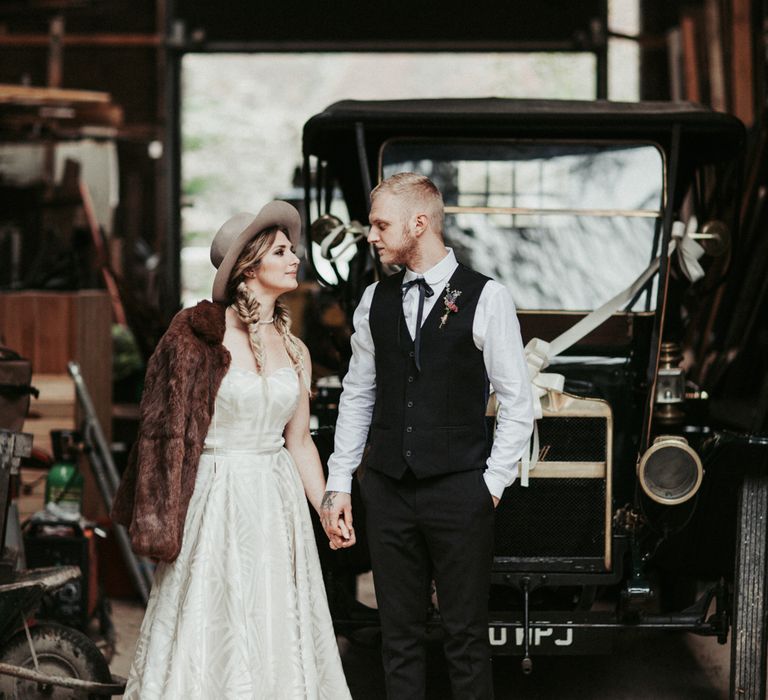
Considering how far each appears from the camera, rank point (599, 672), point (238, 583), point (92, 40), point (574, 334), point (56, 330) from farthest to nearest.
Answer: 1. point (92, 40)
2. point (56, 330)
3. point (599, 672)
4. point (574, 334)
5. point (238, 583)

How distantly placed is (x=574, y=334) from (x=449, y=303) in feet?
4.13

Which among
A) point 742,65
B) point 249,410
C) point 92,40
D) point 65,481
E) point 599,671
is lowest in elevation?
point 599,671

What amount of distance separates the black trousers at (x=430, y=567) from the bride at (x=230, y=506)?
0.52ft

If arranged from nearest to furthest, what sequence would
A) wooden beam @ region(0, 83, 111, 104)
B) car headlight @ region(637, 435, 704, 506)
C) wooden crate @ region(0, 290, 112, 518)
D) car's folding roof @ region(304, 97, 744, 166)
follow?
car headlight @ region(637, 435, 704, 506)
car's folding roof @ region(304, 97, 744, 166)
wooden crate @ region(0, 290, 112, 518)
wooden beam @ region(0, 83, 111, 104)

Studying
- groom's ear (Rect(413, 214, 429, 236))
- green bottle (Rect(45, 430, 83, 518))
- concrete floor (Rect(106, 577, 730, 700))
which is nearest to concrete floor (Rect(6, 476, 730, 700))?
concrete floor (Rect(106, 577, 730, 700))

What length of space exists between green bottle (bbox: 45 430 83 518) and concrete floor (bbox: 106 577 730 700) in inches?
27.3

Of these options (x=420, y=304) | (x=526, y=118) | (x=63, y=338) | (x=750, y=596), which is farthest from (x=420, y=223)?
(x=63, y=338)

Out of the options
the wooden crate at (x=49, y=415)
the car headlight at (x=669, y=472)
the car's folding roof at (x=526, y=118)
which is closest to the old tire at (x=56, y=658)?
the car headlight at (x=669, y=472)

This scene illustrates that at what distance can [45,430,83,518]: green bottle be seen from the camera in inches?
250

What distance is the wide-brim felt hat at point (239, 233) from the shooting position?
410 cm

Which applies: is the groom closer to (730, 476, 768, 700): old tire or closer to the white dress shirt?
the white dress shirt

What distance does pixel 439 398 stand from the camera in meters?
3.95

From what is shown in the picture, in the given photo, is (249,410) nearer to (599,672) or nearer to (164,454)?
(164,454)

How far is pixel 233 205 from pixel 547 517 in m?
15.7
